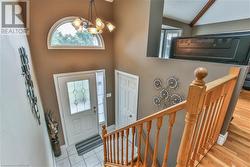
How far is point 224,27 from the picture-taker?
384cm

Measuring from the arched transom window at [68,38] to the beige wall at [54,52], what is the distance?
0.10 metres

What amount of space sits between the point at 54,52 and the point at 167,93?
2.69 m

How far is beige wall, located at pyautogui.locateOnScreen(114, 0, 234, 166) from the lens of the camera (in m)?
2.16

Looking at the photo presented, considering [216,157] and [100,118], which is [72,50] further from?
[216,157]

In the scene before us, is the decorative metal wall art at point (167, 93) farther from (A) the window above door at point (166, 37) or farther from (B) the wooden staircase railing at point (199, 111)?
(A) the window above door at point (166, 37)

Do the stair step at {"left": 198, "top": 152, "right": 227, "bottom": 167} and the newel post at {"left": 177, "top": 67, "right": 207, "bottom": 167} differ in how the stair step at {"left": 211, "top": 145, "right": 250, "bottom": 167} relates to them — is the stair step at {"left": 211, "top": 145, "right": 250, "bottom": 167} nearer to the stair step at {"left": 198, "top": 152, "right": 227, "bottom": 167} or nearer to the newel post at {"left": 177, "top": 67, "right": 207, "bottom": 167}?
the stair step at {"left": 198, "top": 152, "right": 227, "bottom": 167}

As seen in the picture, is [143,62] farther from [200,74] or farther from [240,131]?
[200,74]

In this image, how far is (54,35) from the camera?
2918 mm

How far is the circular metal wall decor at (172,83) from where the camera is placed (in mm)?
2273

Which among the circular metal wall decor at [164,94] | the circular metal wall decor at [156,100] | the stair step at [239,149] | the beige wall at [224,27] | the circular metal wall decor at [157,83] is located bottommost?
the stair step at [239,149]

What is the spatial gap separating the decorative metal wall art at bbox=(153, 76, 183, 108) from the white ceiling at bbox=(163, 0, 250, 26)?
2256mm

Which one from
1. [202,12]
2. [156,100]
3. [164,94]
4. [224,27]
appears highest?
[202,12]

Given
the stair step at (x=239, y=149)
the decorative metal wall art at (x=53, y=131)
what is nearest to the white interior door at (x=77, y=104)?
the decorative metal wall art at (x=53, y=131)

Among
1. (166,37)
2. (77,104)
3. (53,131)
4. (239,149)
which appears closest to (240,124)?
(239,149)
